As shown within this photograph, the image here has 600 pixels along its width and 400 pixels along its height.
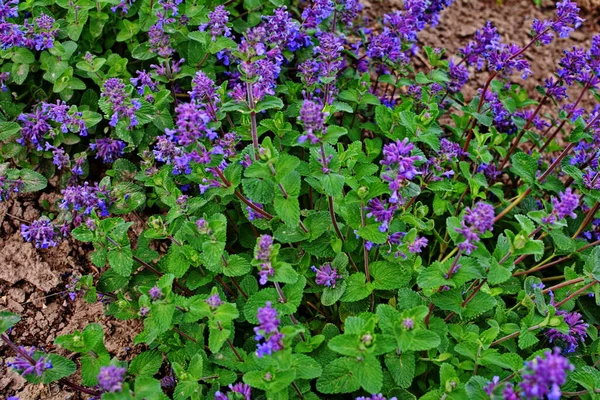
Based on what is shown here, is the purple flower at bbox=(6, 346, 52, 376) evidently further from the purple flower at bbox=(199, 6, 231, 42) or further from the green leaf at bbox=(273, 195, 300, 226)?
the purple flower at bbox=(199, 6, 231, 42)

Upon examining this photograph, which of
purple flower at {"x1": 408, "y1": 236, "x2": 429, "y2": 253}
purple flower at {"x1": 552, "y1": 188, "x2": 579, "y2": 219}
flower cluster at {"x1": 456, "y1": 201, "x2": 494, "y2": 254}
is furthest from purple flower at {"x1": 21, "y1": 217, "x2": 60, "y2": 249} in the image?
purple flower at {"x1": 552, "y1": 188, "x2": 579, "y2": 219}

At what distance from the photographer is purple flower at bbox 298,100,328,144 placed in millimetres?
3246

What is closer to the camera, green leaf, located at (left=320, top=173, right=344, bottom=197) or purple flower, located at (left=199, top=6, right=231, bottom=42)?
green leaf, located at (left=320, top=173, right=344, bottom=197)

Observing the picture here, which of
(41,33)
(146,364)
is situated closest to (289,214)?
(146,364)

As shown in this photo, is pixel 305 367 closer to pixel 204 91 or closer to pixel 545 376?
pixel 545 376

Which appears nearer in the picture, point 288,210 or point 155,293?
point 155,293

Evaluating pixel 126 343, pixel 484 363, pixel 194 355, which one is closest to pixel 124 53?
pixel 126 343

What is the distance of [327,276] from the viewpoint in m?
3.95

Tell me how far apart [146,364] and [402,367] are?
166 cm

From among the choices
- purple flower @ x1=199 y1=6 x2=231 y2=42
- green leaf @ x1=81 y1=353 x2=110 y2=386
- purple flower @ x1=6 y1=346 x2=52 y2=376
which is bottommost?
green leaf @ x1=81 y1=353 x2=110 y2=386

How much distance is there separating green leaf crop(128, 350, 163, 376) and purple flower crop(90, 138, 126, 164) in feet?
5.64

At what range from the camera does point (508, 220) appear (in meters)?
5.31

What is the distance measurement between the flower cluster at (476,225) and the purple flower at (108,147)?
285 centimetres

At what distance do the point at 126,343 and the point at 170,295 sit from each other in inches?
46.8
